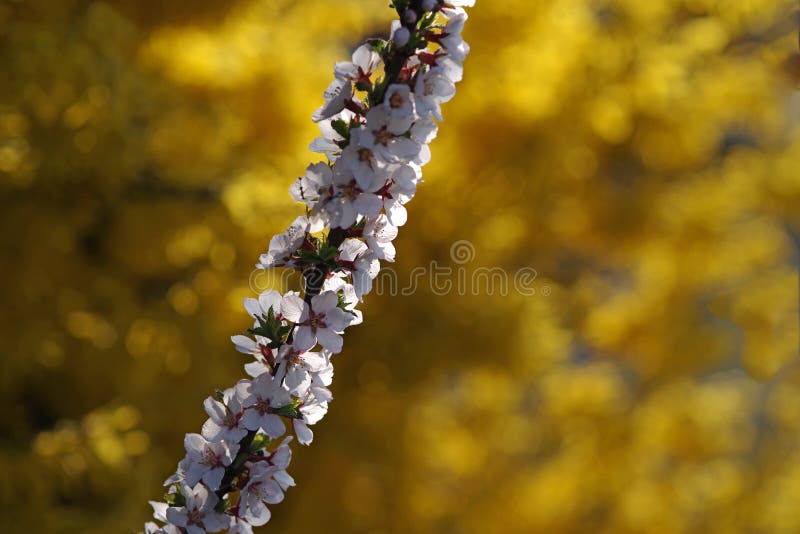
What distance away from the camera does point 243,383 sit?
57 cm

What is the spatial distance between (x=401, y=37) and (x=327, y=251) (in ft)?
0.53

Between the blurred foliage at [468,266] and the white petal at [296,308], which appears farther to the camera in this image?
the blurred foliage at [468,266]

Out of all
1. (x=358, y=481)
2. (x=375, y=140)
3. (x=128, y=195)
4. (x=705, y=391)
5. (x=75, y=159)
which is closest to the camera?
(x=375, y=140)

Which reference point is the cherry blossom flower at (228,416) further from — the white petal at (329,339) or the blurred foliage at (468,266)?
the blurred foliage at (468,266)

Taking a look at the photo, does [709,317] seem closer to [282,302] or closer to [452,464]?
[452,464]

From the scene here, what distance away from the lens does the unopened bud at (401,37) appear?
1.71 ft

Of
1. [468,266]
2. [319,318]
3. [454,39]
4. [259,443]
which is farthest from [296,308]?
[468,266]

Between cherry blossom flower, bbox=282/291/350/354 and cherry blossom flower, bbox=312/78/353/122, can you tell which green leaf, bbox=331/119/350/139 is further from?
cherry blossom flower, bbox=282/291/350/354

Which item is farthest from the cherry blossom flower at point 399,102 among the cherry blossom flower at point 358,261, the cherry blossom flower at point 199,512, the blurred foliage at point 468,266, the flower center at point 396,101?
the blurred foliage at point 468,266

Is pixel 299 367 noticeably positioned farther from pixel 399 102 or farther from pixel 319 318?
pixel 399 102

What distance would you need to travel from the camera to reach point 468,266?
5.19 feet

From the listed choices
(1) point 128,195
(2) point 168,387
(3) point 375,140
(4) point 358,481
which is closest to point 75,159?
(1) point 128,195

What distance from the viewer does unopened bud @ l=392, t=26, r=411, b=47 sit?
521mm

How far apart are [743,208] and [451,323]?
817 mm
